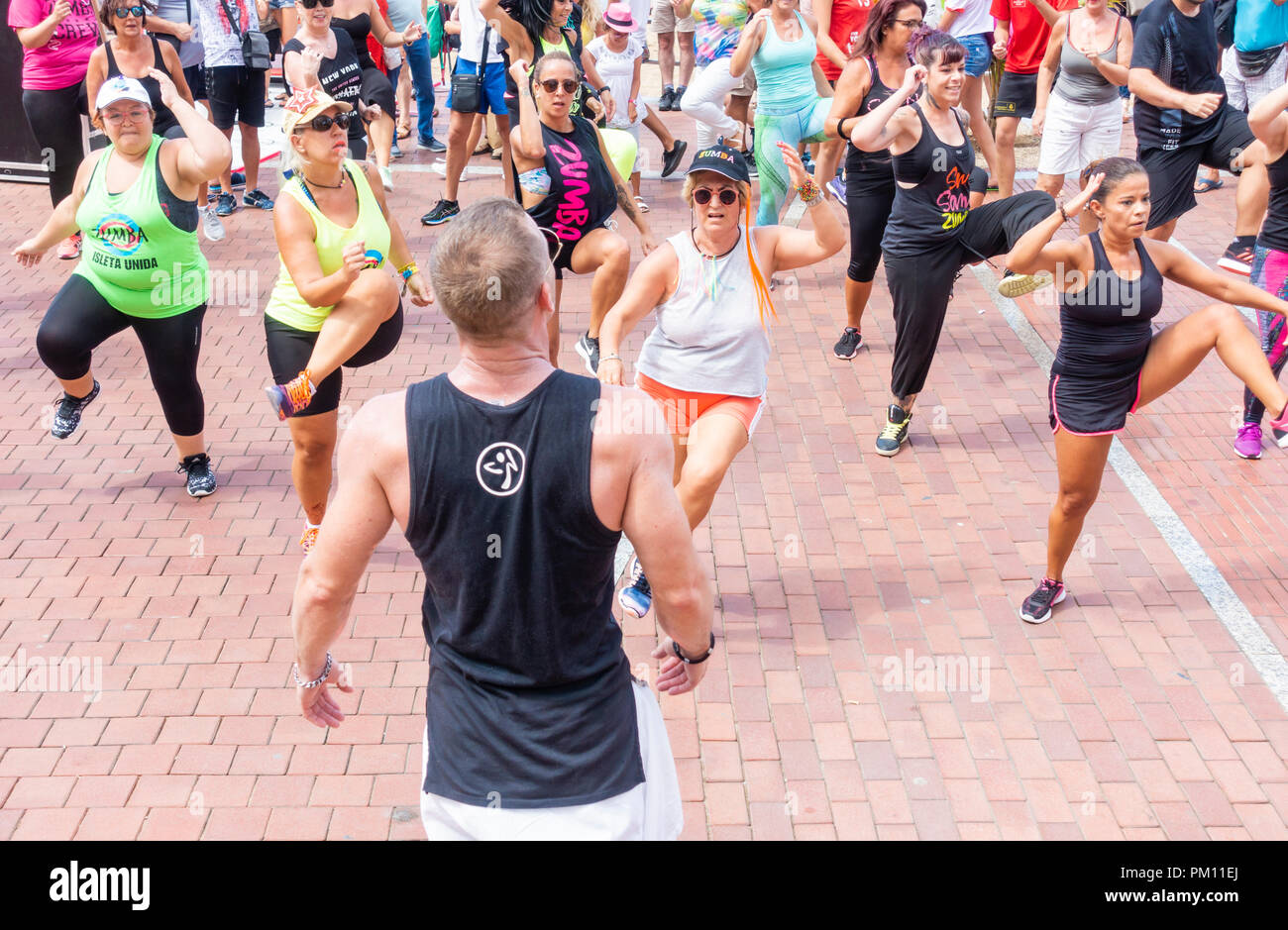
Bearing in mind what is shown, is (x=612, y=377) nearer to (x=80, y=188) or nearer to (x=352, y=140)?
(x=80, y=188)

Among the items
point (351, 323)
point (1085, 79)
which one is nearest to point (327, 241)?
point (351, 323)

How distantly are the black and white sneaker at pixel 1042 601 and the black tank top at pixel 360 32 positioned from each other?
6.92m

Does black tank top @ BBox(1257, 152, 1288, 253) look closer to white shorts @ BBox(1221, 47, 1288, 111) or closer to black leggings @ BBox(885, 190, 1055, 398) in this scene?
black leggings @ BBox(885, 190, 1055, 398)

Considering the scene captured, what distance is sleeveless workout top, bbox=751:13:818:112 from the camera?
27.1ft

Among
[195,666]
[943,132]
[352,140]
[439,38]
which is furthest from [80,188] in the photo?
[439,38]

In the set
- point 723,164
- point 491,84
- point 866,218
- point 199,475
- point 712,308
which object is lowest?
point 199,475

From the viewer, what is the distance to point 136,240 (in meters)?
5.74

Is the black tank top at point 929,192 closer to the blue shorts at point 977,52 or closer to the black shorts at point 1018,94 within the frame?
the blue shorts at point 977,52

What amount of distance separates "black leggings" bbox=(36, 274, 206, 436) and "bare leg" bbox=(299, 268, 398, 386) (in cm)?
121

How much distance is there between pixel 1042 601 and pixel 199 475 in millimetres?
4128

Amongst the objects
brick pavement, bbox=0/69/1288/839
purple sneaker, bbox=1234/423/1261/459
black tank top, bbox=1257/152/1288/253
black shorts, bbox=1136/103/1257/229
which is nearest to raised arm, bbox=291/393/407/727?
brick pavement, bbox=0/69/1288/839

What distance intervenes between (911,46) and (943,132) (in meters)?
0.69

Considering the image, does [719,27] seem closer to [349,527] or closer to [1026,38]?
[1026,38]

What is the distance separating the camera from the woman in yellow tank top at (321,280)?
16.5 ft
